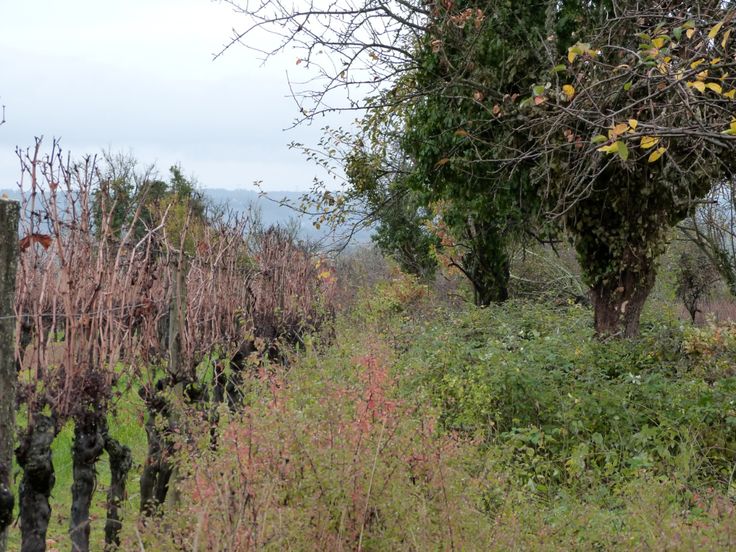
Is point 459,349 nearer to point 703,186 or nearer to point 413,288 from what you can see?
point 703,186

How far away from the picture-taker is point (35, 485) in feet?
16.3

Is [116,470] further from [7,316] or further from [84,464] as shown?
[7,316]

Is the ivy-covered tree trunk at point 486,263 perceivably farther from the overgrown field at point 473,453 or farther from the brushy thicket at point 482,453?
the brushy thicket at point 482,453

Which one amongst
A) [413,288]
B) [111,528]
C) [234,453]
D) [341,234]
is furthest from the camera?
[413,288]

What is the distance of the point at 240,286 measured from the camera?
11609 mm

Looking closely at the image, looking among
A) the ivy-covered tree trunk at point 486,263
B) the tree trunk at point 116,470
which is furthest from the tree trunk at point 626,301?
the tree trunk at point 116,470

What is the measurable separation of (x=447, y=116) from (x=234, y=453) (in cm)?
858

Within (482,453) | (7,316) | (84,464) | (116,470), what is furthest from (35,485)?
(482,453)

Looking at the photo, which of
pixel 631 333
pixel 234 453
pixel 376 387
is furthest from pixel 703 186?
pixel 234 453

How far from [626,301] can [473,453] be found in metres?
6.28

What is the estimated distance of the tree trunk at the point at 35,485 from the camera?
16.1ft

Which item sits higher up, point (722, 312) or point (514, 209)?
point (514, 209)

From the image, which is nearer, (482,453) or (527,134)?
(482,453)

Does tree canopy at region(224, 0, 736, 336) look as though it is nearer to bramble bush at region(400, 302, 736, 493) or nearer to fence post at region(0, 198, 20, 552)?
bramble bush at region(400, 302, 736, 493)
